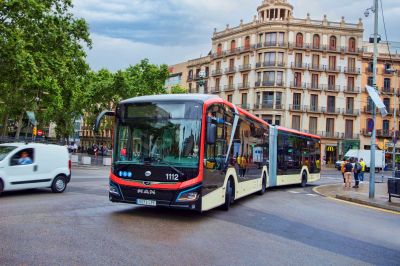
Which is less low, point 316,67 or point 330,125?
point 316,67

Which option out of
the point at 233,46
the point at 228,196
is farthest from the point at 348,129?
the point at 228,196

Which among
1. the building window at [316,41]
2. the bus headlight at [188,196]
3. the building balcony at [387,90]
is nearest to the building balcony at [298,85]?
the building window at [316,41]

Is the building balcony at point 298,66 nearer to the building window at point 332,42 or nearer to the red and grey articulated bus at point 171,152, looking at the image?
the building window at point 332,42

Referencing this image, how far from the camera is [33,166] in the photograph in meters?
13.1

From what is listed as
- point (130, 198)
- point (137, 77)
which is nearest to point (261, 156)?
point (130, 198)

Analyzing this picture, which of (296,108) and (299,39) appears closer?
(296,108)

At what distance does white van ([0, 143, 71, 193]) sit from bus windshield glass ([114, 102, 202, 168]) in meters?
4.51

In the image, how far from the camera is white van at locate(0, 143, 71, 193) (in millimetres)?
12406

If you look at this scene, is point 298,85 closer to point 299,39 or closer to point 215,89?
point 299,39

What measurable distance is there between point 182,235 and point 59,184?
7.50 metres

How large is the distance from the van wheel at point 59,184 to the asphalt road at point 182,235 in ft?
4.22

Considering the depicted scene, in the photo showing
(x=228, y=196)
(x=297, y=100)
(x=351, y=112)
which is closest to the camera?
(x=228, y=196)

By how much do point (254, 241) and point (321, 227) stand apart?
286 cm

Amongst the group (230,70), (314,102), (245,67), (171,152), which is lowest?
(171,152)
